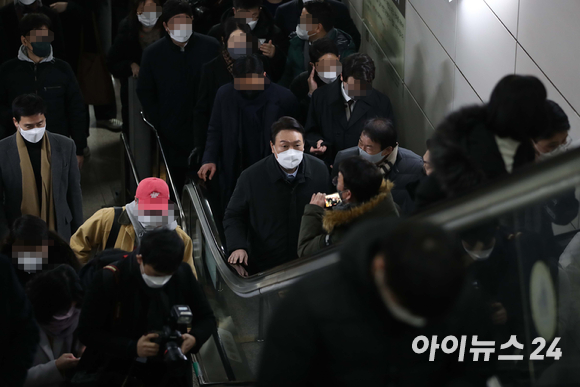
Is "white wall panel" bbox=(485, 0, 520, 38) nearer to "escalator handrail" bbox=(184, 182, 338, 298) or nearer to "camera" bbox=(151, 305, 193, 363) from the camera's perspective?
"escalator handrail" bbox=(184, 182, 338, 298)

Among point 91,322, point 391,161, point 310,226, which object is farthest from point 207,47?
point 91,322

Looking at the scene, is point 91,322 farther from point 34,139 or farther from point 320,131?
point 320,131

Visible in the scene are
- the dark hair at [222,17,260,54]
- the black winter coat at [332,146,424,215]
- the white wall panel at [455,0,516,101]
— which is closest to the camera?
the black winter coat at [332,146,424,215]

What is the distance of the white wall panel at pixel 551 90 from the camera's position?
13.0 ft

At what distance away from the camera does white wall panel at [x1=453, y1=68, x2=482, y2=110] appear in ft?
16.9

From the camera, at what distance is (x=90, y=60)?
25.4ft

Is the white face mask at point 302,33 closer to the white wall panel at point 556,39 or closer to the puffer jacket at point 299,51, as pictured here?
the puffer jacket at point 299,51

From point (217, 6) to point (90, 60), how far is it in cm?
147

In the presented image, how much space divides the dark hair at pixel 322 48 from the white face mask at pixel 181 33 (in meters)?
1.07

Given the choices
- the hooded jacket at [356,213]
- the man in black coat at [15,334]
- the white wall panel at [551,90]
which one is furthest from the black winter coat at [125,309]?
the white wall panel at [551,90]

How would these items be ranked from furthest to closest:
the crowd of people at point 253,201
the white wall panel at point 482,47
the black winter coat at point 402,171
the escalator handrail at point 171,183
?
the escalator handrail at point 171,183 → the white wall panel at point 482,47 → the black winter coat at point 402,171 → the crowd of people at point 253,201

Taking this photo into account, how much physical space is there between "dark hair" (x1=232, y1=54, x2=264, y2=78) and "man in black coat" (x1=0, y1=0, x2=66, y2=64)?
2470mm

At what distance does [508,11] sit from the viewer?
4684 millimetres

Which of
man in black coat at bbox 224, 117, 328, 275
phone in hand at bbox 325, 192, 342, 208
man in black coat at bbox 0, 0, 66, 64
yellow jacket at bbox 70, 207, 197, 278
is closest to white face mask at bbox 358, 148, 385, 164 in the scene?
man in black coat at bbox 224, 117, 328, 275
